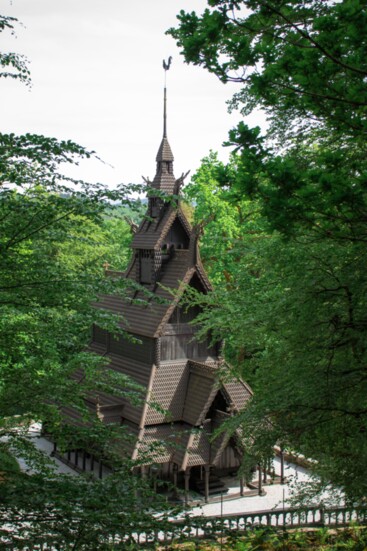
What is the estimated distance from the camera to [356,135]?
598cm

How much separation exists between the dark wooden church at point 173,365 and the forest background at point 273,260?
393 inches

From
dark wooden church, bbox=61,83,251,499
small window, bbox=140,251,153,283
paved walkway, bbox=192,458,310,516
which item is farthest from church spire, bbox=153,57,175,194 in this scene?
paved walkway, bbox=192,458,310,516

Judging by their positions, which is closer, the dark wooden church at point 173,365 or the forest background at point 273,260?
the forest background at point 273,260

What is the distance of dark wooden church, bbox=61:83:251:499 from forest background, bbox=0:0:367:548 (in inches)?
393

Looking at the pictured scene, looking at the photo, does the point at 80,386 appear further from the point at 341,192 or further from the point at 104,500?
the point at 341,192

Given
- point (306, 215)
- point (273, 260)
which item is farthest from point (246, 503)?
point (306, 215)

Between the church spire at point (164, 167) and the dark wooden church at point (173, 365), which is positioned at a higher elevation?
the church spire at point (164, 167)

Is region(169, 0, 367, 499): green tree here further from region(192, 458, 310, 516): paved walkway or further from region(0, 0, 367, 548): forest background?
region(192, 458, 310, 516): paved walkway

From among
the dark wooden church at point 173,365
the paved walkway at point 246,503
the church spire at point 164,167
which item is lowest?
the paved walkway at point 246,503

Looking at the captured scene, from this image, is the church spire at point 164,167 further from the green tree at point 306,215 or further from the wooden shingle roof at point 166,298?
the green tree at point 306,215

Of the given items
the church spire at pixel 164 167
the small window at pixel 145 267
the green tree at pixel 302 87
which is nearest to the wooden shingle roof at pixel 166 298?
the small window at pixel 145 267

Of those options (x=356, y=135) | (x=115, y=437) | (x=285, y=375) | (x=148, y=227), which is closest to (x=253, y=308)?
(x=285, y=375)

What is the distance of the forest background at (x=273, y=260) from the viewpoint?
5805mm

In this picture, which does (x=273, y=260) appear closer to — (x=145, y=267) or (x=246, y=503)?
(x=246, y=503)
